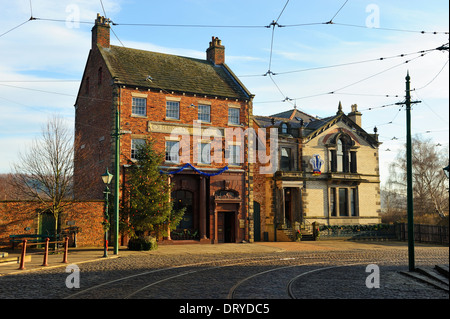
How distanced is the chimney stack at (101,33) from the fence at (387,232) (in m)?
21.5

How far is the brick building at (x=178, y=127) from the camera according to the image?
88.1ft

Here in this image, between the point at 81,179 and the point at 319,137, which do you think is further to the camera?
the point at 319,137

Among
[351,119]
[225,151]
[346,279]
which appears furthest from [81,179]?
[351,119]

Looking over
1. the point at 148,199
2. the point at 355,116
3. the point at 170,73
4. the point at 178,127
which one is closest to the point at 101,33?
the point at 170,73

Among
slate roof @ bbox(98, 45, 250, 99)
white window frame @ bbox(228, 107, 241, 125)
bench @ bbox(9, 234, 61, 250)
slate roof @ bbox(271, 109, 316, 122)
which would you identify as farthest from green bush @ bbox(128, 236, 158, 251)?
slate roof @ bbox(271, 109, 316, 122)

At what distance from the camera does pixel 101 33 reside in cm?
2928

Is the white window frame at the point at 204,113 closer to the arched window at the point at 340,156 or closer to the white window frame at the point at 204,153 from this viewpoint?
the white window frame at the point at 204,153

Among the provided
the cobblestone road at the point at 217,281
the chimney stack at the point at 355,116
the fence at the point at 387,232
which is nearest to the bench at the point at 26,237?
the cobblestone road at the point at 217,281

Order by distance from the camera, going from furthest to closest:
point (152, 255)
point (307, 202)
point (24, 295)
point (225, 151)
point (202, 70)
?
1. point (307, 202)
2. point (202, 70)
3. point (225, 151)
4. point (152, 255)
5. point (24, 295)

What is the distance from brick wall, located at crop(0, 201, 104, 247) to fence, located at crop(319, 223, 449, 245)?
17947 millimetres

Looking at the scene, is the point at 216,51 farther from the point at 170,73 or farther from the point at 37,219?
the point at 37,219
